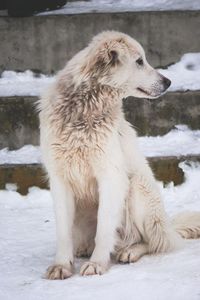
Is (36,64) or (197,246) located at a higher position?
(36,64)

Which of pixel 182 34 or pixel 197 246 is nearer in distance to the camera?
pixel 197 246

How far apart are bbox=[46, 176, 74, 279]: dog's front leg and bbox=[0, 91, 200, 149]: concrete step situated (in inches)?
98.4

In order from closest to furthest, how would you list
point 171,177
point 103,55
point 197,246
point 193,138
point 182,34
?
point 103,55, point 197,246, point 171,177, point 193,138, point 182,34

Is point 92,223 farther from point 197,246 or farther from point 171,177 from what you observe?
point 171,177

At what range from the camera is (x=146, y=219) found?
186 inches

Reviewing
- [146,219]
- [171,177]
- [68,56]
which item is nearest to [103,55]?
[146,219]

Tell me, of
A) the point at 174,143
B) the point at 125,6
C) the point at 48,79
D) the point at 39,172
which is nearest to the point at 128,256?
the point at 39,172

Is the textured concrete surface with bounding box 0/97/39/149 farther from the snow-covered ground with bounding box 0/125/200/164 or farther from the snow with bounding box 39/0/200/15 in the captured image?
the snow with bounding box 39/0/200/15

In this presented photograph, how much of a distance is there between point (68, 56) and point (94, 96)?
11.1 ft

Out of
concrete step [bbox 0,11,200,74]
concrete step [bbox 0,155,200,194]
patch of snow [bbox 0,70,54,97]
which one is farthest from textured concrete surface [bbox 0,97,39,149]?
concrete step [bbox 0,11,200,74]

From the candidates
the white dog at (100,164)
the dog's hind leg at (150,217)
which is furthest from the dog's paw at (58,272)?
the dog's hind leg at (150,217)

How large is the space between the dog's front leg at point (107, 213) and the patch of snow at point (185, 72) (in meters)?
2.91

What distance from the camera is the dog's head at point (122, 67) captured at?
4.54 metres

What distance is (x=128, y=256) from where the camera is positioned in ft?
15.3
